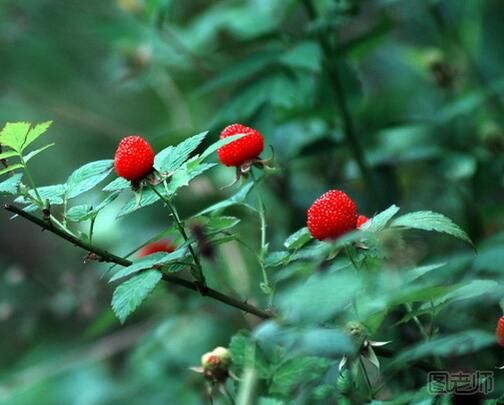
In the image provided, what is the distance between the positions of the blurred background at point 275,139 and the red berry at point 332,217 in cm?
22

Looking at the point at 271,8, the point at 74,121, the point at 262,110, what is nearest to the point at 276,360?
the point at 262,110

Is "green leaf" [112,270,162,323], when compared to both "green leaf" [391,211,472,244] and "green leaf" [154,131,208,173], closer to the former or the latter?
"green leaf" [154,131,208,173]

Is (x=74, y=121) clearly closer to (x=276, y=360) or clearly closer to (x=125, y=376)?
(x=125, y=376)

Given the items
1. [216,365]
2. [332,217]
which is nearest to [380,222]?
[332,217]

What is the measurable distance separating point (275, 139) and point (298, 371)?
3.05 feet

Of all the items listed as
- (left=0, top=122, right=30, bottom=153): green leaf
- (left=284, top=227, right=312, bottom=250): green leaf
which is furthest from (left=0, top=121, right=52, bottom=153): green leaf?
(left=284, top=227, right=312, bottom=250): green leaf

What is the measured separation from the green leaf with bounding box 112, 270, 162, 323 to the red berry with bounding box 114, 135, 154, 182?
98 millimetres

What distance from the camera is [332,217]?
0.76 m

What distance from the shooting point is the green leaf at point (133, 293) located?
2.43 feet

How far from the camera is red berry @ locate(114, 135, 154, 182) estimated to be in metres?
0.80

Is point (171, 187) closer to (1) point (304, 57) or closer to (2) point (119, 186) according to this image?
(2) point (119, 186)

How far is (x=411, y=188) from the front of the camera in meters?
1.98

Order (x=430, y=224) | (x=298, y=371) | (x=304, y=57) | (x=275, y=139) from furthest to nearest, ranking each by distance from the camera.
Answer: (x=275, y=139) → (x=304, y=57) → (x=298, y=371) → (x=430, y=224)

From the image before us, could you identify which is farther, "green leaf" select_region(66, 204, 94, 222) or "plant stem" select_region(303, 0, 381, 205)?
"plant stem" select_region(303, 0, 381, 205)
